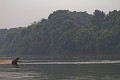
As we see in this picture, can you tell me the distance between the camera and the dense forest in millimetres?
129625

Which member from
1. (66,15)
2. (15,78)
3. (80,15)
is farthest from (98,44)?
(15,78)

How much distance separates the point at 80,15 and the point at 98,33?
4617 centimetres

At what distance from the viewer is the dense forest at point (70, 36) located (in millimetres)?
129625

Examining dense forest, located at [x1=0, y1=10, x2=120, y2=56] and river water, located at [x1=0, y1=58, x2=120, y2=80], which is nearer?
river water, located at [x1=0, y1=58, x2=120, y2=80]

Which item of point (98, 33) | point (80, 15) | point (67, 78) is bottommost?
point (67, 78)

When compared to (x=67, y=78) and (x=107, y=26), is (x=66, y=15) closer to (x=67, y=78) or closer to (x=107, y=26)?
(x=107, y=26)

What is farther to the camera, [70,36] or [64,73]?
[70,36]

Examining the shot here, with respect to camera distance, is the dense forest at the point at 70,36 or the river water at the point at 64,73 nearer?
the river water at the point at 64,73

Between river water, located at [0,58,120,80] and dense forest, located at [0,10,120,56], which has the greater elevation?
dense forest, located at [0,10,120,56]

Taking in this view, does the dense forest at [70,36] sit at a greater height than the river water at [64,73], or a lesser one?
greater

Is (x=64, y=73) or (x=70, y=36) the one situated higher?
(x=70, y=36)

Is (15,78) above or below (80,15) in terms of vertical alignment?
below

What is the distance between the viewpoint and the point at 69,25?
5842 inches

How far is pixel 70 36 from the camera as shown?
Answer: 142000mm
